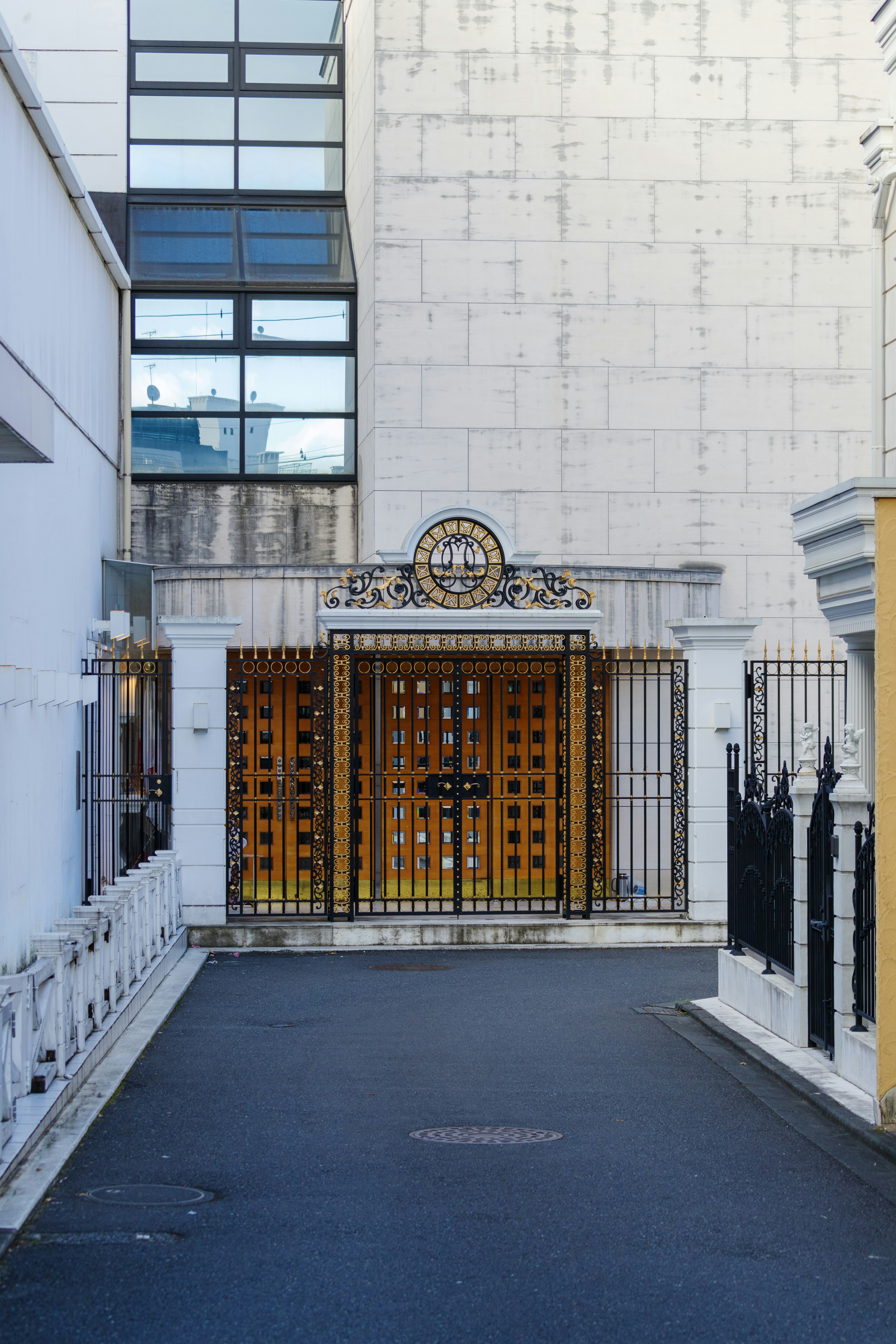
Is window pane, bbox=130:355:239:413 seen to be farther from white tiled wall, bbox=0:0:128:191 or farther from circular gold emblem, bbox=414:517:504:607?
circular gold emblem, bbox=414:517:504:607

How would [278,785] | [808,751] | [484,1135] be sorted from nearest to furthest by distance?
[484,1135]
[808,751]
[278,785]

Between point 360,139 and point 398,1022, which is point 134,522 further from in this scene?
point 398,1022

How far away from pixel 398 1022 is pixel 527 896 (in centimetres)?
570

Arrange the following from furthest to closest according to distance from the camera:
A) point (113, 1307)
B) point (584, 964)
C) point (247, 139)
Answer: point (247, 139) → point (584, 964) → point (113, 1307)

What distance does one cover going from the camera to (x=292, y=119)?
2581cm

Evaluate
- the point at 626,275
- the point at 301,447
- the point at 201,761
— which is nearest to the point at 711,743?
the point at 201,761

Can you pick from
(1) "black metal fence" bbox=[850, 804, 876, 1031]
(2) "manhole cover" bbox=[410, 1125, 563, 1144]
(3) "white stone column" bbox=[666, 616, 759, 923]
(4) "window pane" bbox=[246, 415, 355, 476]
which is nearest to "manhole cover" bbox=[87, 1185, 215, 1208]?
(2) "manhole cover" bbox=[410, 1125, 563, 1144]

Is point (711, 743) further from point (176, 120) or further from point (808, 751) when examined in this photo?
point (176, 120)

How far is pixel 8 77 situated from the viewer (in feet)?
45.2

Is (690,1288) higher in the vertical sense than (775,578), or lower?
lower

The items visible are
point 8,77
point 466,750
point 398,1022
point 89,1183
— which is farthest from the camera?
point 466,750

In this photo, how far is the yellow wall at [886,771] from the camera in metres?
8.37

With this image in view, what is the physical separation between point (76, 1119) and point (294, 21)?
21.6 m

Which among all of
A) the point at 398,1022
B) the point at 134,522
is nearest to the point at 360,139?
the point at 134,522
